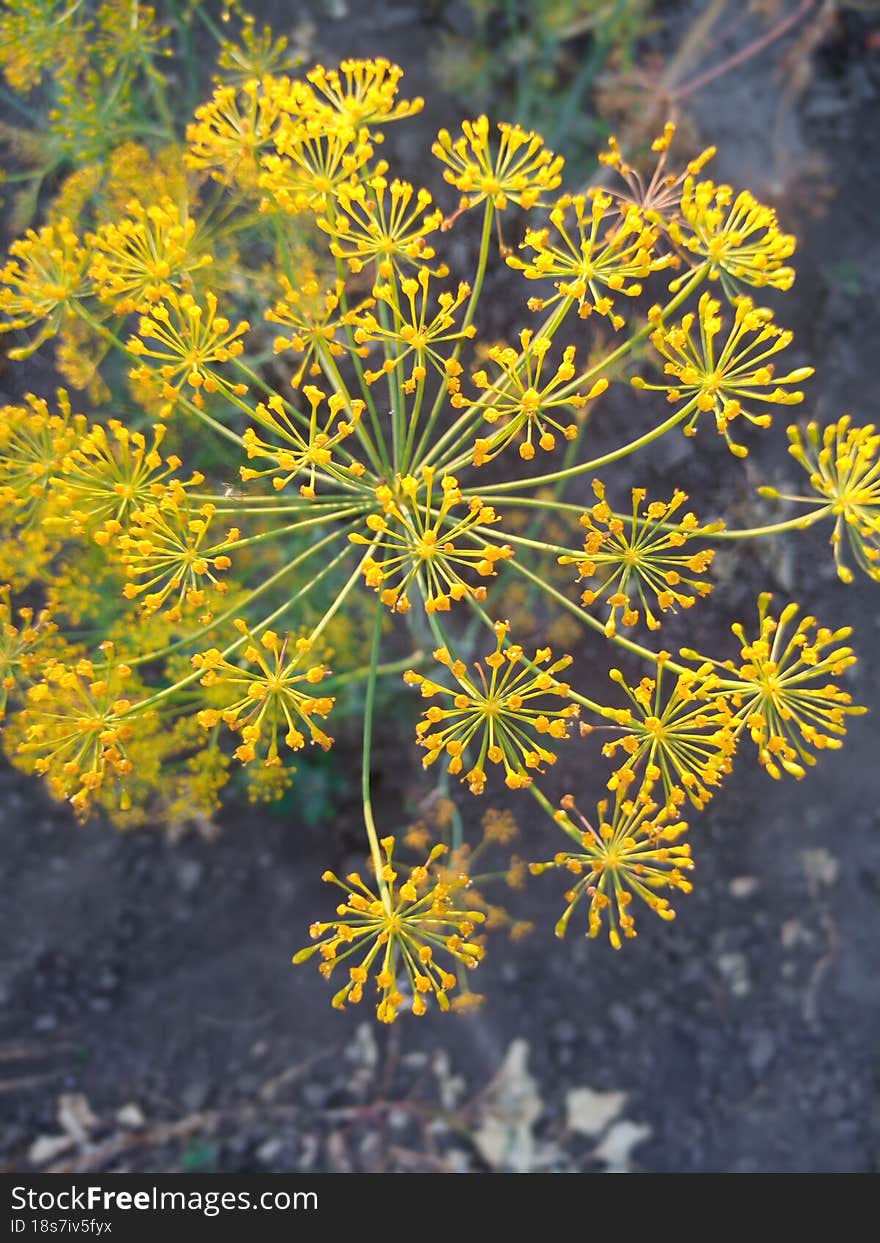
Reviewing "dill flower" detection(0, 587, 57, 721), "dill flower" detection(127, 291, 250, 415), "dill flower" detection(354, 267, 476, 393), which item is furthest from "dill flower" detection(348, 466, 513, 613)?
"dill flower" detection(0, 587, 57, 721)

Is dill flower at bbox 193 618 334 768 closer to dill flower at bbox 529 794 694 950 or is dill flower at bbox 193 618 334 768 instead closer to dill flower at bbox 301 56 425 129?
dill flower at bbox 529 794 694 950

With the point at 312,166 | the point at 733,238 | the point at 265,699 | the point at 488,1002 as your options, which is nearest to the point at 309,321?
the point at 312,166

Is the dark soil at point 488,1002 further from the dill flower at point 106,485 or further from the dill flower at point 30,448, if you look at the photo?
the dill flower at point 106,485

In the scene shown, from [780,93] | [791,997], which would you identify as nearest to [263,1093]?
[791,997]

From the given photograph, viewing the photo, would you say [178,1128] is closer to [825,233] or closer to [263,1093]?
[263,1093]

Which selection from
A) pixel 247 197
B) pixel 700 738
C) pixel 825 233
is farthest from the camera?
pixel 825 233

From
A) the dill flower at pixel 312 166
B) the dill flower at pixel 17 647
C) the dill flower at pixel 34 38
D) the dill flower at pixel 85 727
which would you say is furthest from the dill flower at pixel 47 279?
the dill flower at pixel 85 727
